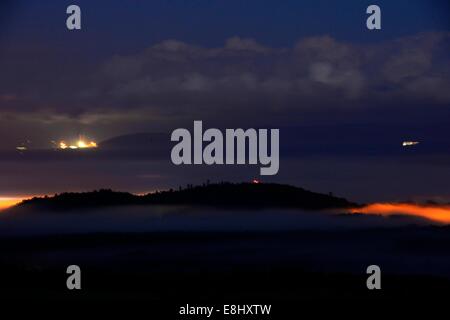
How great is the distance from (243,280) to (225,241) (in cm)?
690

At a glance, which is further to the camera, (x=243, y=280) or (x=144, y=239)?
(x=144, y=239)

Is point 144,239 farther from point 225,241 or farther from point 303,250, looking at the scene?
point 303,250

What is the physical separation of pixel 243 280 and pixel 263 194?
1905 cm

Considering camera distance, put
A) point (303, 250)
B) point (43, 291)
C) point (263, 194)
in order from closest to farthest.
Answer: point (43, 291) → point (303, 250) → point (263, 194)

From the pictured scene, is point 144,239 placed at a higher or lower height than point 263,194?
lower

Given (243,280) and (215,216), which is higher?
(215,216)

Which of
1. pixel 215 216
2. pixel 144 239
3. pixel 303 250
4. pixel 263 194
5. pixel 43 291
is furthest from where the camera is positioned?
pixel 263 194

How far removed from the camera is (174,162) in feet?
89.6

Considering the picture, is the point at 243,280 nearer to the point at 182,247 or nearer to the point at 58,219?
the point at 182,247
